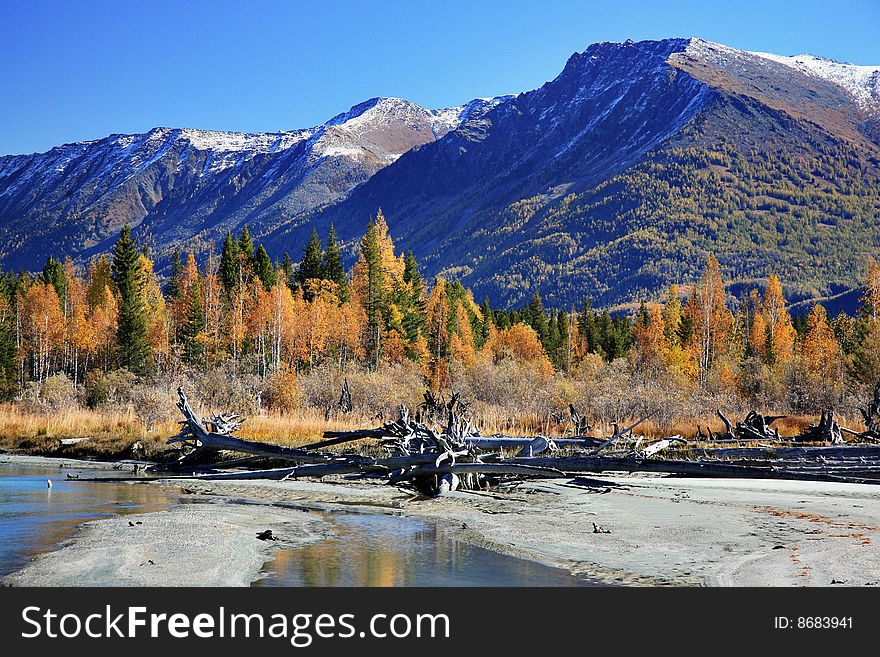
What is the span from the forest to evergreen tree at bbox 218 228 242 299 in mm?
208

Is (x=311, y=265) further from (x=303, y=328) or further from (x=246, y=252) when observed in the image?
(x=303, y=328)

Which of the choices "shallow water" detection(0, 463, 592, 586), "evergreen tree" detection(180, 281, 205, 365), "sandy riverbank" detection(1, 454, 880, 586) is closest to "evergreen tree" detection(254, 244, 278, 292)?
"evergreen tree" detection(180, 281, 205, 365)

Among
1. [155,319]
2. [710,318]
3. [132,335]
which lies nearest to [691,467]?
[132,335]

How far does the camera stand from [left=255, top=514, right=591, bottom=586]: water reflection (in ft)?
31.9

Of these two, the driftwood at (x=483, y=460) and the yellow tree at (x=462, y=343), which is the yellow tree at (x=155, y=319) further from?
the driftwood at (x=483, y=460)

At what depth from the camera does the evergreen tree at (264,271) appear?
7689cm

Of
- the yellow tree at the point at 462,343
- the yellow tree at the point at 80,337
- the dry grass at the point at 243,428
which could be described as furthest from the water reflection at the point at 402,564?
the yellow tree at the point at 80,337

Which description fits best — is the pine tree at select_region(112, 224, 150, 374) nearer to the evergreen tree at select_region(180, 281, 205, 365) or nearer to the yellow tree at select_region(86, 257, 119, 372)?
the yellow tree at select_region(86, 257, 119, 372)

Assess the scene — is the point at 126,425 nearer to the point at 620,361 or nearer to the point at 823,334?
the point at 620,361

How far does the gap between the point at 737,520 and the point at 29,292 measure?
78.8m

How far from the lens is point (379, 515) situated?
15469mm

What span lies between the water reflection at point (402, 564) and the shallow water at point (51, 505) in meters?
3.42

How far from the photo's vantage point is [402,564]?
10.7 meters
